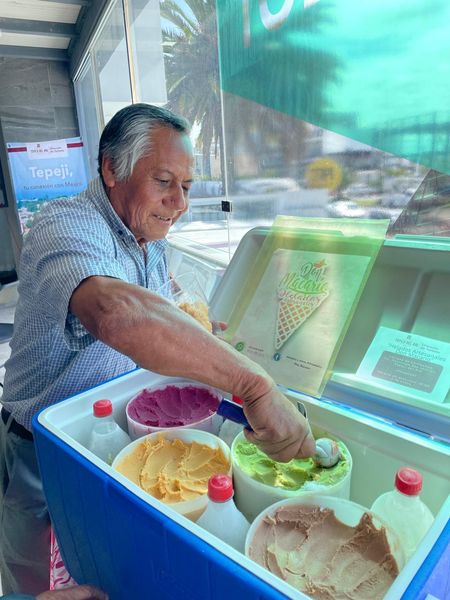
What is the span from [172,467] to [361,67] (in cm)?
108

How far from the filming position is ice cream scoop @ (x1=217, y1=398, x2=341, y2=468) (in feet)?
2.40

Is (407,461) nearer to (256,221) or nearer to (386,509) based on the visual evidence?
(386,509)

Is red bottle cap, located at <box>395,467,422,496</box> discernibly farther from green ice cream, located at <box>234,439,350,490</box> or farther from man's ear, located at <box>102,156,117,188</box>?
man's ear, located at <box>102,156,117,188</box>

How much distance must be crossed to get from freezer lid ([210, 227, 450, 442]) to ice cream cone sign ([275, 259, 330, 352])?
0.10 meters

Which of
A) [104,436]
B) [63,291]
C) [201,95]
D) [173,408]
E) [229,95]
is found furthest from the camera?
[201,95]

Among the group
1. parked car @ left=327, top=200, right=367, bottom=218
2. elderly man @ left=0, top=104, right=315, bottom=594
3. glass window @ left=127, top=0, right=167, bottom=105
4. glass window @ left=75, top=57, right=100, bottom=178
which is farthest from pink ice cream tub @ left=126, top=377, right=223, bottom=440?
glass window @ left=75, top=57, right=100, bottom=178

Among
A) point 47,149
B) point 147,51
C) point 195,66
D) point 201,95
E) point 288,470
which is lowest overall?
point 288,470

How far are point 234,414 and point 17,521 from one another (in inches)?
28.2

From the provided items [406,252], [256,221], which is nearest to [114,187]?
[406,252]

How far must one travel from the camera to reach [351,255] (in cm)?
100

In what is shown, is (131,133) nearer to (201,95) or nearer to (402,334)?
(402,334)

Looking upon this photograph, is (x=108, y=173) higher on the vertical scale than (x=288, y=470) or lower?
higher

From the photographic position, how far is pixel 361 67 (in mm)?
1143

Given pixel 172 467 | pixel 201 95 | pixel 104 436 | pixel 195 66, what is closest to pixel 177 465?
pixel 172 467
